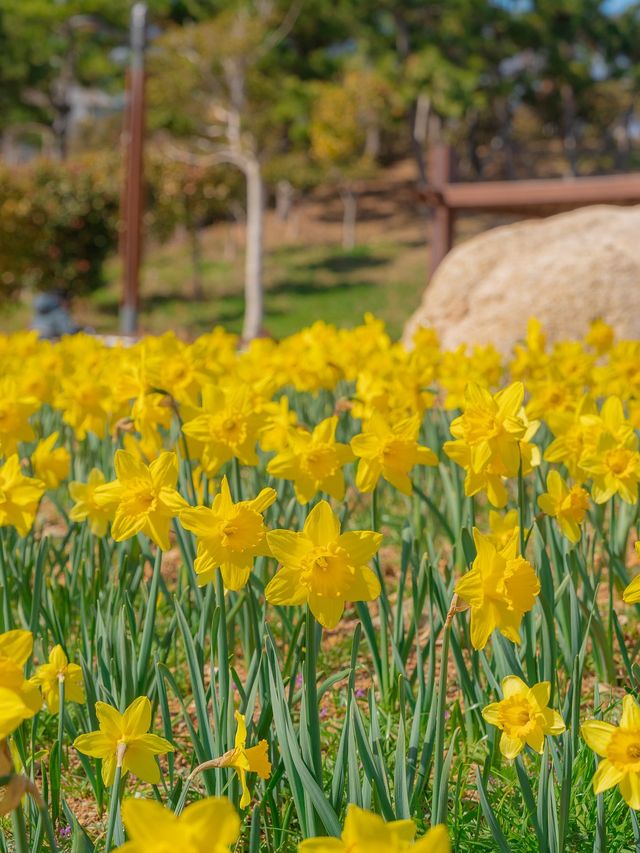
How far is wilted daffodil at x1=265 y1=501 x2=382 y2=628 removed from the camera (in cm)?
119

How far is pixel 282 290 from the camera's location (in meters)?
21.7

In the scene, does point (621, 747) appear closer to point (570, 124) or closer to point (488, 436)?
point (488, 436)

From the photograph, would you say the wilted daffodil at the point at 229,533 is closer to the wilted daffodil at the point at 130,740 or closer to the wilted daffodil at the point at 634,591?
the wilted daffodil at the point at 130,740

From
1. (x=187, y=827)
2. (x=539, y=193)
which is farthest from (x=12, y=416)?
(x=539, y=193)

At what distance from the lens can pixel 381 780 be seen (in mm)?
1225

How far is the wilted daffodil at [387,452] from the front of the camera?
1.68 m

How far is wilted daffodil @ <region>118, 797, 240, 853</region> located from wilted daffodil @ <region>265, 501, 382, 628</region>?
0.48m

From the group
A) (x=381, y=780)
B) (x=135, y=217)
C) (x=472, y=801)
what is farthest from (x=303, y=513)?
(x=135, y=217)

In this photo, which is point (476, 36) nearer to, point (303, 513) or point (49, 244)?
point (49, 244)

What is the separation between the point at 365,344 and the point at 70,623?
2.02 metres

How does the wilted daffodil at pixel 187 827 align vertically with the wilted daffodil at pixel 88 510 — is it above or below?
above

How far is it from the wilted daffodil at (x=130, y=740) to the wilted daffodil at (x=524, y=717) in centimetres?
45

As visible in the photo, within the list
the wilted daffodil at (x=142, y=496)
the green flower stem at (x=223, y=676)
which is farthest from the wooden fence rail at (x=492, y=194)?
the green flower stem at (x=223, y=676)

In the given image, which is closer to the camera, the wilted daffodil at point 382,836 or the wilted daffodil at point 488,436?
the wilted daffodil at point 382,836
